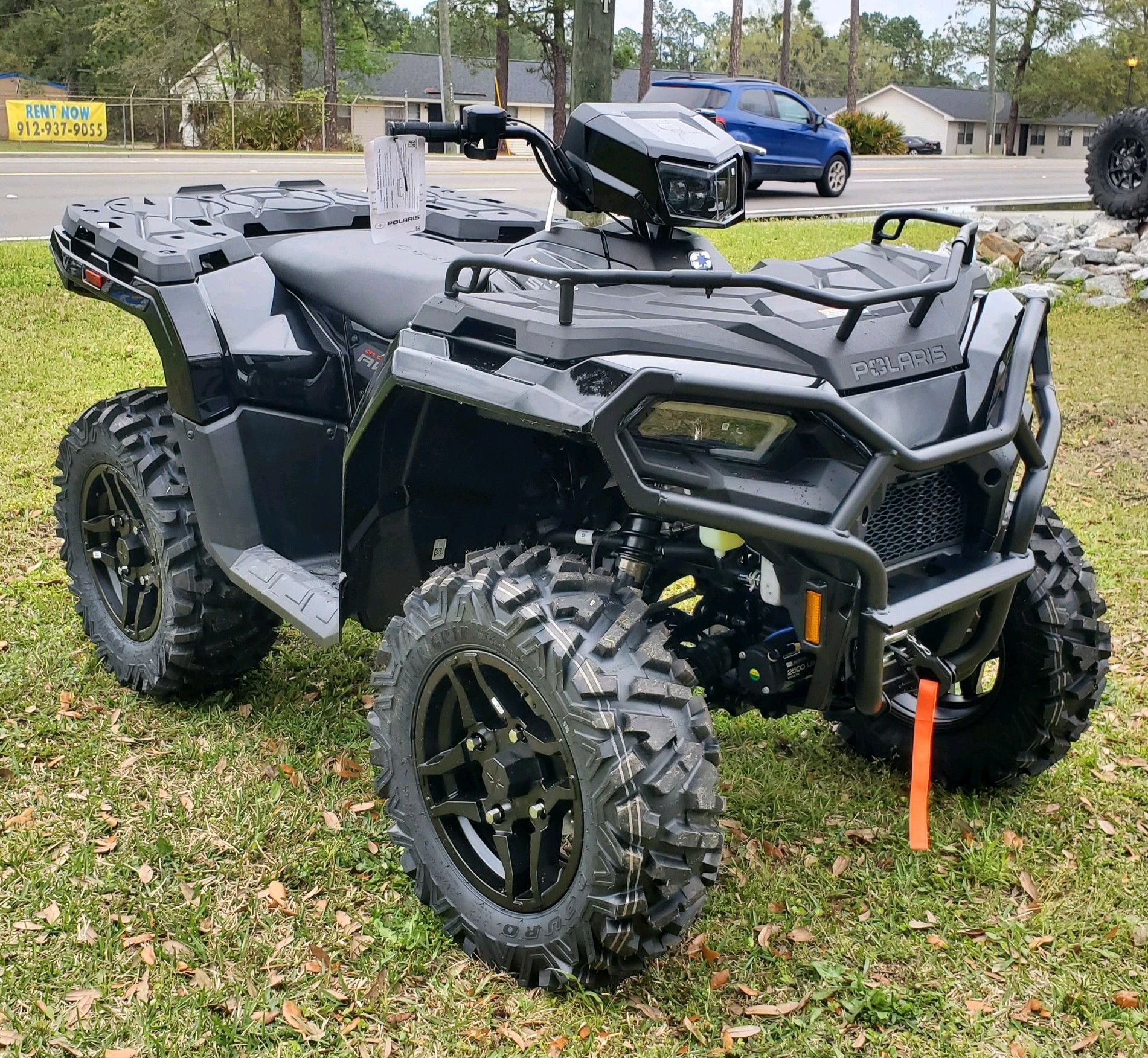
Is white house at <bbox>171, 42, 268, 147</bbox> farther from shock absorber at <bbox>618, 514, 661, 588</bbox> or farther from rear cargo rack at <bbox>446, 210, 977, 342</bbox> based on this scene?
shock absorber at <bbox>618, 514, 661, 588</bbox>

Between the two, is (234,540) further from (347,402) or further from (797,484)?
(797,484)

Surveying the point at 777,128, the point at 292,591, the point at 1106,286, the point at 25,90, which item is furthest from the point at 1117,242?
the point at 25,90

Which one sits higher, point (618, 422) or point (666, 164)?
point (666, 164)

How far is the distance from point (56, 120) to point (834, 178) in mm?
21538

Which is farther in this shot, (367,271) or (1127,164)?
(1127,164)

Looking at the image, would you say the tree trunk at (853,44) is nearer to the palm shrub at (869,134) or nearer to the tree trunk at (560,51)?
the palm shrub at (869,134)

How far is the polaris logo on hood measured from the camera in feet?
7.73

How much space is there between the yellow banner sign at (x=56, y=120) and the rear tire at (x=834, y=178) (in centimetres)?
2059

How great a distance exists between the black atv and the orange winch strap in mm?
22

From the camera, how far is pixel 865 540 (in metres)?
2.51

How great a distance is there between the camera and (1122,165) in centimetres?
1264

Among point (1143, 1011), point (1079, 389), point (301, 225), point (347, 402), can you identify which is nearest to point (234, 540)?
point (347, 402)

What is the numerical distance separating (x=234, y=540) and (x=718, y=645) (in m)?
1.42

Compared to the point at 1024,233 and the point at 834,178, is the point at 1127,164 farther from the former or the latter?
the point at 834,178
